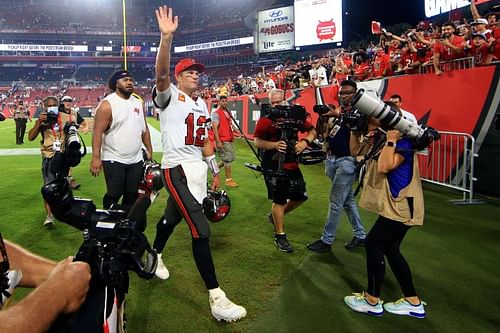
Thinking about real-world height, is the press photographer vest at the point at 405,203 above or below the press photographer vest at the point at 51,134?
below

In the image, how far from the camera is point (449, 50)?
880 cm

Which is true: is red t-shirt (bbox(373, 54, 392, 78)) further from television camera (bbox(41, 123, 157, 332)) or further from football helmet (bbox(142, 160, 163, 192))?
television camera (bbox(41, 123, 157, 332))

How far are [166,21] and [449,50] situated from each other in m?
7.71

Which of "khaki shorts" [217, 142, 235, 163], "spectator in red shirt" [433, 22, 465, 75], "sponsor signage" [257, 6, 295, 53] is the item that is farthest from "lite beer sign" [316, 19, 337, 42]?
"khaki shorts" [217, 142, 235, 163]

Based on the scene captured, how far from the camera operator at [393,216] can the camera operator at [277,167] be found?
128 centimetres

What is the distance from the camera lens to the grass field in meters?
3.28

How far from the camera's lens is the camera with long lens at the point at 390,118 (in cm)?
275

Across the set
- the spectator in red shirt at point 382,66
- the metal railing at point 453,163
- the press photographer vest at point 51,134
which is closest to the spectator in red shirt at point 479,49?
the metal railing at point 453,163

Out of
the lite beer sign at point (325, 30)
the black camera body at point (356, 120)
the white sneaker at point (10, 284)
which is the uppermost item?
the lite beer sign at point (325, 30)

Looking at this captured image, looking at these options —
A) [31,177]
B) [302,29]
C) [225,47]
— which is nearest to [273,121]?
[31,177]

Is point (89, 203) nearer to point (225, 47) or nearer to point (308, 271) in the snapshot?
point (308, 271)

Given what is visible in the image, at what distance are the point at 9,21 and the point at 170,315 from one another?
71.1 meters

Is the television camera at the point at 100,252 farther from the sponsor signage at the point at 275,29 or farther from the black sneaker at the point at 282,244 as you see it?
the sponsor signage at the point at 275,29

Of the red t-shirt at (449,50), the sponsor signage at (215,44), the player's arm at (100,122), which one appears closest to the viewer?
the player's arm at (100,122)
